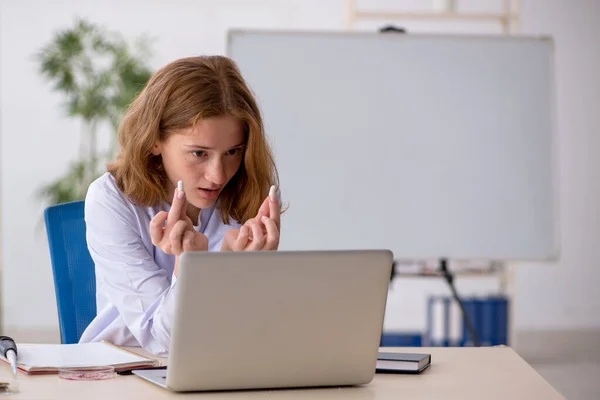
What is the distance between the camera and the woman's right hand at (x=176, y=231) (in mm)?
1305

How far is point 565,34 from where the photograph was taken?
16.1 ft

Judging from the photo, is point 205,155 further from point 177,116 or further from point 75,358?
point 75,358

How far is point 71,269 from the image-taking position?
67.5 inches

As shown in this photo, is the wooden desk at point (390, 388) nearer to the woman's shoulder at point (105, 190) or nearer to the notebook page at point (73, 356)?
the notebook page at point (73, 356)

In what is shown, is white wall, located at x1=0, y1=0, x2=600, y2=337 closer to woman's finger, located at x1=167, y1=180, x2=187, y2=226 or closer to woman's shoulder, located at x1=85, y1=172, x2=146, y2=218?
woman's shoulder, located at x1=85, y1=172, x2=146, y2=218

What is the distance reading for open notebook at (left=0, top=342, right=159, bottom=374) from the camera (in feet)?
3.91

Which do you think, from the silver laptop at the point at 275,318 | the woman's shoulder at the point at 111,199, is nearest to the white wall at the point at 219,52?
the woman's shoulder at the point at 111,199

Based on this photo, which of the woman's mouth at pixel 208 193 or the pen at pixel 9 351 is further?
the woman's mouth at pixel 208 193

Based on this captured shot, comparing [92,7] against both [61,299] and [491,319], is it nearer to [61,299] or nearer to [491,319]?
[491,319]

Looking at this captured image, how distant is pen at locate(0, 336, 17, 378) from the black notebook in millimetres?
519

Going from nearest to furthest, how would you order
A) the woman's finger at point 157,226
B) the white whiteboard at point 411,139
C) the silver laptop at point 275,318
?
the silver laptop at point 275,318 < the woman's finger at point 157,226 < the white whiteboard at point 411,139

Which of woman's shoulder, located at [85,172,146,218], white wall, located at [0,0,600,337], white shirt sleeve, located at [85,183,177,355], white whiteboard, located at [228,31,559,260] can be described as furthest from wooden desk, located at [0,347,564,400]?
white wall, located at [0,0,600,337]

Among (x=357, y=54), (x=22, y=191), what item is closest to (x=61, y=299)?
(x=357, y=54)

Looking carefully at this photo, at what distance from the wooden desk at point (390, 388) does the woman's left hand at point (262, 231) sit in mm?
302
